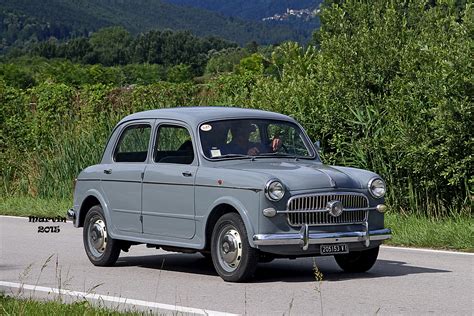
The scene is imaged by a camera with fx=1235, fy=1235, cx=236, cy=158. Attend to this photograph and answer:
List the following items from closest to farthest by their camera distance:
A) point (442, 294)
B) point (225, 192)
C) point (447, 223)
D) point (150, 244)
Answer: point (442, 294) → point (225, 192) → point (150, 244) → point (447, 223)

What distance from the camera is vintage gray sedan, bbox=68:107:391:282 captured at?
12.0 meters

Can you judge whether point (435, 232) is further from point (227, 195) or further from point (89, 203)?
point (227, 195)

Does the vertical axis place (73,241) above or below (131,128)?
below

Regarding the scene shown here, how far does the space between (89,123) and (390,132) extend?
9.37m

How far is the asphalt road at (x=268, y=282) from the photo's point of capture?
1054 cm

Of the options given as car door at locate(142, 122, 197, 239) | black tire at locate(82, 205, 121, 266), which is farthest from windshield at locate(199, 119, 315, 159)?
black tire at locate(82, 205, 121, 266)

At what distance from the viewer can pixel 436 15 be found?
851 inches

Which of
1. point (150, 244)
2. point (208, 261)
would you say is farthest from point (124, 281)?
point (208, 261)

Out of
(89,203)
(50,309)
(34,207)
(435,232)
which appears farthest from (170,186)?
(34,207)

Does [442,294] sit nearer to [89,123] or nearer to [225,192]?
[225,192]

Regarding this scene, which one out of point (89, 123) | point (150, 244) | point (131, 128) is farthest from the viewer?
point (89, 123)

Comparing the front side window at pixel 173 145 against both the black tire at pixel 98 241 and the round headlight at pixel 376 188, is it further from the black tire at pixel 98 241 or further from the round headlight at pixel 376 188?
the round headlight at pixel 376 188

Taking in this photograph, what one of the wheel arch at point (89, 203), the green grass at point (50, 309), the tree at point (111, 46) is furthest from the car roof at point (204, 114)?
the tree at point (111, 46)

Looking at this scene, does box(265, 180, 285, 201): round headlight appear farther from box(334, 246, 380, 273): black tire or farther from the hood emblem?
box(334, 246, 380, 273): black tire
